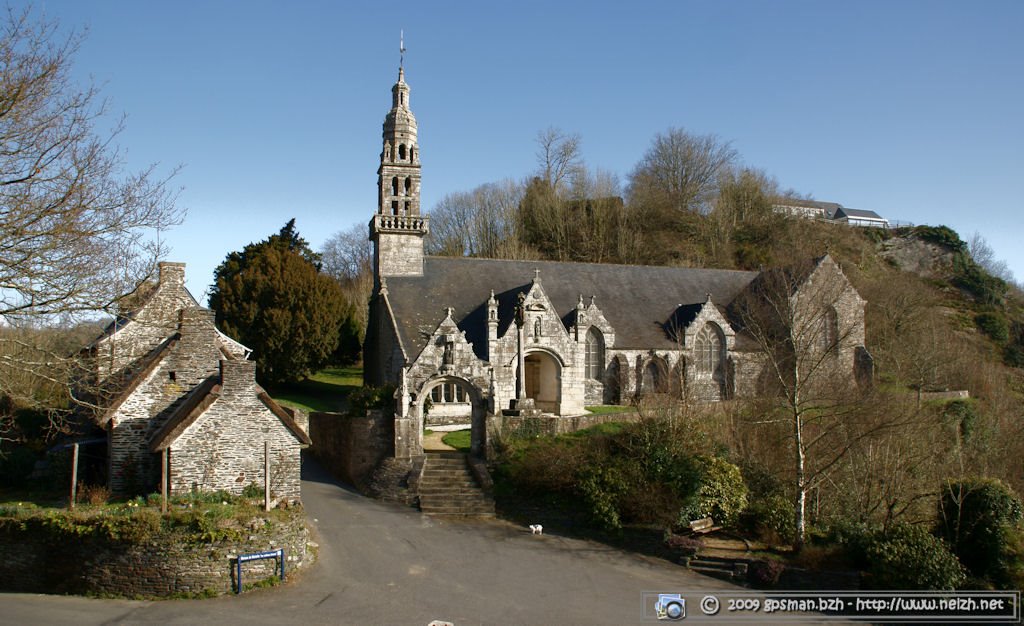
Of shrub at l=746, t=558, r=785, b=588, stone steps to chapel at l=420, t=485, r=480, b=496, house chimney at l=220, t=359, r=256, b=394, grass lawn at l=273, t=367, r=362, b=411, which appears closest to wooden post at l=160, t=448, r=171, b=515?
house chimney at l=220, t=359, r=256, b=394

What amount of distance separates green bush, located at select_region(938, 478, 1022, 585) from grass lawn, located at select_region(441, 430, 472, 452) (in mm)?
13868

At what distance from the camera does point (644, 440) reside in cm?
1981

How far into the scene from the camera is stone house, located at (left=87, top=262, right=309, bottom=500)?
16.2m

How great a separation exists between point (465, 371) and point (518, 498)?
4.60 metres

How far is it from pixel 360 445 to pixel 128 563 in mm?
8714

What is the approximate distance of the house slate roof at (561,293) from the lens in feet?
99.0

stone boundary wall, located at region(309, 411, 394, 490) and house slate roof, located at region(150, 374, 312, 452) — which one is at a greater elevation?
house slate roof, located at region(150, 374, 312, 452)

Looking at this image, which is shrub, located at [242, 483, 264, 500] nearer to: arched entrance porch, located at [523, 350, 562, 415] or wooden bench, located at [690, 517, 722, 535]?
wooden bench, located at [690, 517, 722, 535]

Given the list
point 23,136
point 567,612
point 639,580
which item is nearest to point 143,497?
point 23,136

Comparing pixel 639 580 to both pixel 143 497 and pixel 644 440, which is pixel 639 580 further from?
pixel 143 497

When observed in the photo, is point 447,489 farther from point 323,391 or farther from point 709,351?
point 323,391

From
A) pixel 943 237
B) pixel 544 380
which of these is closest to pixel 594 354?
pixel 544 380

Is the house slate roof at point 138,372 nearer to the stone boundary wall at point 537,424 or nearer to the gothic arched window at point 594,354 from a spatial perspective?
the stone boundary wall at point 537,424

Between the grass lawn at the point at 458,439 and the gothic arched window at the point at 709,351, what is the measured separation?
1278cm
